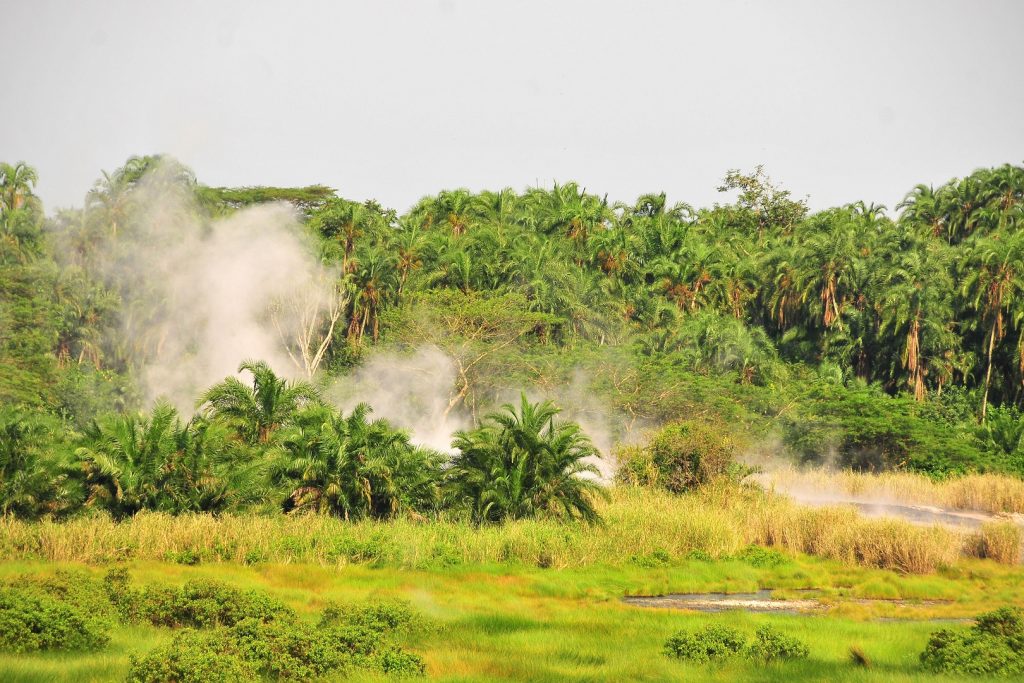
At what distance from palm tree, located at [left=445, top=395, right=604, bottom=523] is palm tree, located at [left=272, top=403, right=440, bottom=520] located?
3.70ft

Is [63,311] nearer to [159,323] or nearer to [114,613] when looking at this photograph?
[159,323]

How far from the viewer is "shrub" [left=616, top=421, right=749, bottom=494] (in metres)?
36.8

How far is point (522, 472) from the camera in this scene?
29.8 m

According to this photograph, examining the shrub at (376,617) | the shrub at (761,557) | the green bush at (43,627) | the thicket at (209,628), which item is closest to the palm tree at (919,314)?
the shrub at (761,557)

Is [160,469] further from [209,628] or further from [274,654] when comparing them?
[274,654]

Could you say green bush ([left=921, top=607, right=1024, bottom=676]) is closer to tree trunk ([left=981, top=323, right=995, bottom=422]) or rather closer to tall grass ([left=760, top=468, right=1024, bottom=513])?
tall grass ([left=760, top=468, right=1024, bottom=513])

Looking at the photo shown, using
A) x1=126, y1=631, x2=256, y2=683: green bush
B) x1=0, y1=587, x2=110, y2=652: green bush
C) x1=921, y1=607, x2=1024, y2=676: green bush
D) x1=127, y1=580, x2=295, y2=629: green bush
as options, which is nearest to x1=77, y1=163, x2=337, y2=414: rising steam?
x1=127, y1=580, x2=295, y2=629: green bush

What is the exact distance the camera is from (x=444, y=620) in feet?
63.5

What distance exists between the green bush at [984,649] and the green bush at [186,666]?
9.37 meters

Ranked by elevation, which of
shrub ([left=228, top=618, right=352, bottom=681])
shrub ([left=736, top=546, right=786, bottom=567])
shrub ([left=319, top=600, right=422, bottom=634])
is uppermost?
shrub ([left=228, top=618, right=352, bottom=681])

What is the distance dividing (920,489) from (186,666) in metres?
32.5

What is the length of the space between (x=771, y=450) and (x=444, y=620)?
112 ft

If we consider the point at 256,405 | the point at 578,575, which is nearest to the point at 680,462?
the point at 578,575

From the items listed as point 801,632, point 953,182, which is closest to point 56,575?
point 801,632
